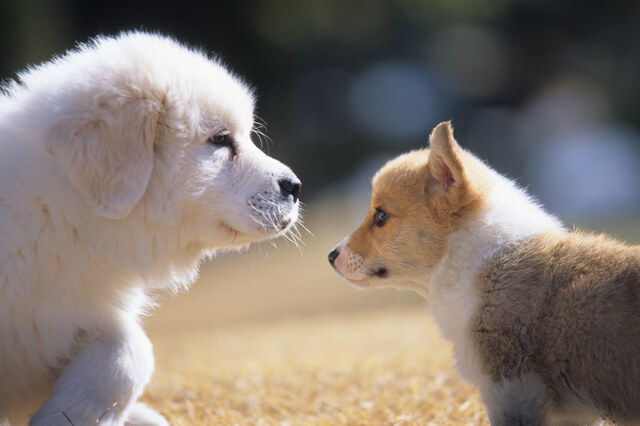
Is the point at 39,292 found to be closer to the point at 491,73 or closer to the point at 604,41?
the point at 491,73

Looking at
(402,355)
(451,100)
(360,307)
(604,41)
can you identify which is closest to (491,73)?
(451,100)

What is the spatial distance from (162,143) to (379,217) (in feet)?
3.68

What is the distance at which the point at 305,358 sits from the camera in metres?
5.52

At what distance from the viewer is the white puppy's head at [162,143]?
103 inches

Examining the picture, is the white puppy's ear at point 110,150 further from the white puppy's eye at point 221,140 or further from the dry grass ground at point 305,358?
the dry grass ground at point 305,358

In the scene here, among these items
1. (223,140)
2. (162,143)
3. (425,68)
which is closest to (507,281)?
(223,140)

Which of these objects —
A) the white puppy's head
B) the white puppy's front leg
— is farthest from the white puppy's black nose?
the white puppy's front leg

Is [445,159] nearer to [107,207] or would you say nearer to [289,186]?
[289,186]

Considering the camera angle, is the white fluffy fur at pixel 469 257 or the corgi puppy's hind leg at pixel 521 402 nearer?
the corgi puppy's hind leg at pixel 521 402

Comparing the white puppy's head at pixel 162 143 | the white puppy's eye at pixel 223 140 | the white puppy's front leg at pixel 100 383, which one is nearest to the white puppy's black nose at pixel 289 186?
the white puppy's head at pixel 162 143

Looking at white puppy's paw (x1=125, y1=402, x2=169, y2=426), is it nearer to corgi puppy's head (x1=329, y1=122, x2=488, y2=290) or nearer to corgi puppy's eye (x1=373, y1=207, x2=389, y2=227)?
corgi puppy's head (x1=329, y1=122, x2=488, y2=290)

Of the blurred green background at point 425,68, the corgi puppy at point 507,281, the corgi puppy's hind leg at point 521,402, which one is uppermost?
the blurred green background at point 425,68

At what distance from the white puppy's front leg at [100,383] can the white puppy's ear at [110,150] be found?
49 cm

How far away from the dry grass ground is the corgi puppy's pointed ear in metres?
1.12
